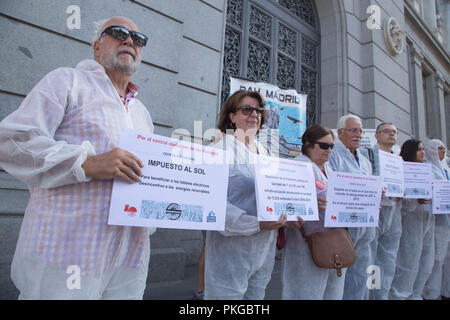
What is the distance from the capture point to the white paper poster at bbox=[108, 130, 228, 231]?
1345 millimetres

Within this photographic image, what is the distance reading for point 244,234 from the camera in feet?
6.27

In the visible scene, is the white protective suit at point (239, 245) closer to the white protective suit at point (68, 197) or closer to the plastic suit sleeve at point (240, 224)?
the plastic suit sleeve at point (240, 224)

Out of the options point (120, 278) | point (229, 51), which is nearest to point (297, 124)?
point (229, 51)

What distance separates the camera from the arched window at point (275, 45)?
5824 millimetres

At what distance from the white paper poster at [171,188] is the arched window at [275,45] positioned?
4051 mm

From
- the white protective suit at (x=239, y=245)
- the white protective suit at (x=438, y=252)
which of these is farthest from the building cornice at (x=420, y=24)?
the white protective suit at (x=239, y=245)

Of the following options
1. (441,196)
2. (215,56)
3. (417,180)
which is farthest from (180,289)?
(215,56)

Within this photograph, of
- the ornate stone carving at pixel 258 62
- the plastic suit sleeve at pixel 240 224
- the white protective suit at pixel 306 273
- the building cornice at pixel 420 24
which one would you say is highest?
the building cornice at pixel 420 24

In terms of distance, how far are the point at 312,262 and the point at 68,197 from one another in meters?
1.85

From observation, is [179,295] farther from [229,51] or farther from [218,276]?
[229,51]
